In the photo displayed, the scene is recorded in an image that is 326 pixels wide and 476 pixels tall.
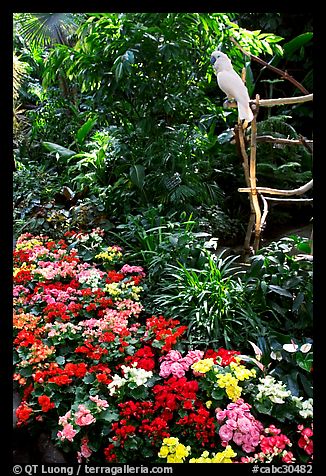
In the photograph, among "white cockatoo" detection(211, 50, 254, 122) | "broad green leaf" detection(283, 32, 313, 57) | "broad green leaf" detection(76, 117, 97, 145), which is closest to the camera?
"white cockatoo" detection(211, 50, 254, 122)

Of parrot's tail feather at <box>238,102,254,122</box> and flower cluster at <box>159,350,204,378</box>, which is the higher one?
parrot's tail feather at <box>238,102,254,122</box>

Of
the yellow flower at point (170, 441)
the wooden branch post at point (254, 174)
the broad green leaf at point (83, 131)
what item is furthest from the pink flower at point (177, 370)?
the broad green leaf at point (83, 131)

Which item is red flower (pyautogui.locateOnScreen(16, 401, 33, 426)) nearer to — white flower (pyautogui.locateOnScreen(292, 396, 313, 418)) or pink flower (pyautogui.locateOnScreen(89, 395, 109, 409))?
pink flower (pyautogui.locateOnScreen(89, 395, 109, 409))

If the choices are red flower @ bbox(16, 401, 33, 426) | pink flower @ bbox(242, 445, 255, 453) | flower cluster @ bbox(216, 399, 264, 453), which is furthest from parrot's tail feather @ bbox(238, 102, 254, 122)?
red flower @ bbox(16, 401, 33, 426)

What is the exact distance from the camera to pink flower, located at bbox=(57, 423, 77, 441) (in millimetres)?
1303

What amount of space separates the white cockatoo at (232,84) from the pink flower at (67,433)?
5.14 ft

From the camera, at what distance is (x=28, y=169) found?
130 inches

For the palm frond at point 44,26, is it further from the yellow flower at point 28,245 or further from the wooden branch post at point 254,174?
the wooden branch post at point 254,174

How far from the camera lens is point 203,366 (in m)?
1.49

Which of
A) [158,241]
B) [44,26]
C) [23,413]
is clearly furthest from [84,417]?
[44,26]

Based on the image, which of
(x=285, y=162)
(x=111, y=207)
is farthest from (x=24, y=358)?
(x=285, y=162)

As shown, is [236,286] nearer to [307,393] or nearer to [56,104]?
[307,393]

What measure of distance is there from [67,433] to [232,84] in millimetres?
1612
